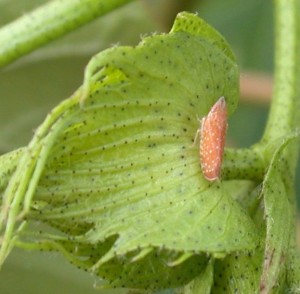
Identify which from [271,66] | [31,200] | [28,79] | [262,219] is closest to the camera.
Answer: [31,200]

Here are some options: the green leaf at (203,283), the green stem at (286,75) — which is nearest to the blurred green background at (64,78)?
the green stem at (286,75)

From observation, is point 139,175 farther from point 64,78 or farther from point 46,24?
point 64,78

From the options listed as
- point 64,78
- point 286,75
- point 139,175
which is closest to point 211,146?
point 139,175

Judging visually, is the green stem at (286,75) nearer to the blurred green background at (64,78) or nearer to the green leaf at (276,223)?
the green leaf at (276,223)

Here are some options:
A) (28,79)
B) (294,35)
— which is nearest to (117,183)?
(294,35)

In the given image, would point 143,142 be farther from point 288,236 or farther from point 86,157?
point 288,236


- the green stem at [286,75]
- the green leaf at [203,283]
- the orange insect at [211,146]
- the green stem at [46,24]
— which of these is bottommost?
the green leaf at [203,283]

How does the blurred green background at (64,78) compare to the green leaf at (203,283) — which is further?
the blurred green background at (64,78)
